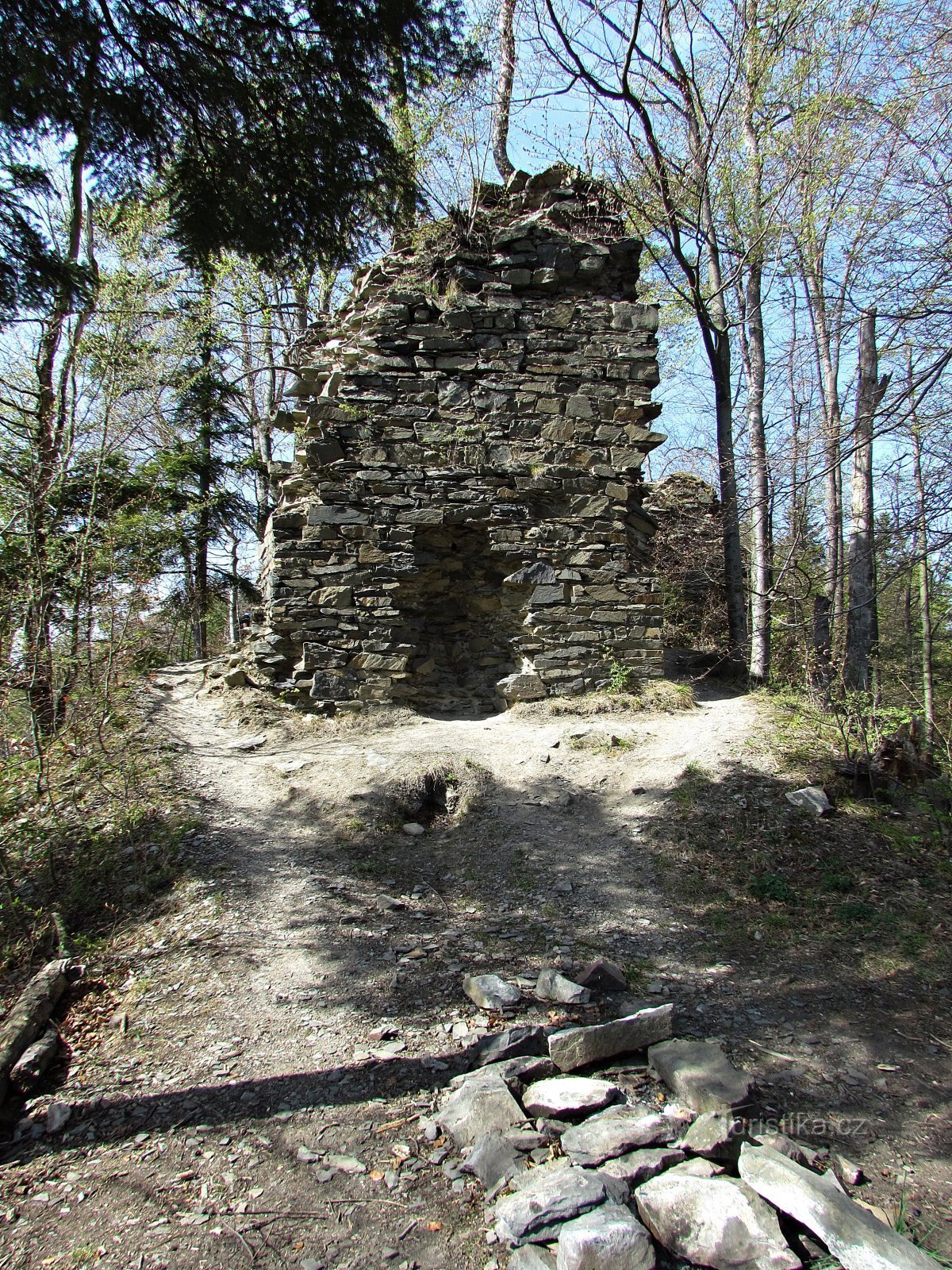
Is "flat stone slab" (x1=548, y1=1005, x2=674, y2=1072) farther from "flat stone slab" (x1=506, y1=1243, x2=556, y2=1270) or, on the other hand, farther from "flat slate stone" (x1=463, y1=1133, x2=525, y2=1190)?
"flat stone slab" (x1=506, y1=1243, x2=556, y2=1270)

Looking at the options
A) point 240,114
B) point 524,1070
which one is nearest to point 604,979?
point 524,1070

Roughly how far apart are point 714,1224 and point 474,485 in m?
6.38

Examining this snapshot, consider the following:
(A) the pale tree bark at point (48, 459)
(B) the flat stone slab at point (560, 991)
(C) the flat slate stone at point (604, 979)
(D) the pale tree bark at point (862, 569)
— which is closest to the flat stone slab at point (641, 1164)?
(B) the flat stone slab at point (560, 991)

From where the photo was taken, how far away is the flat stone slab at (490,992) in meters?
3.45

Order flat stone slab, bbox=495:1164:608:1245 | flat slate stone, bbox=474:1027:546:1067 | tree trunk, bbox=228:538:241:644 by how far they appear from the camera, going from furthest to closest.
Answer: tree trunk, bbox=228:538:241:644, flat slate stone, bbox=474:1027:546:1067, flat stone slab, bbox=495:1164:608:1245

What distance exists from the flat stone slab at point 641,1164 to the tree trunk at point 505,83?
39.0 ft

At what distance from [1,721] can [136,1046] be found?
314cm

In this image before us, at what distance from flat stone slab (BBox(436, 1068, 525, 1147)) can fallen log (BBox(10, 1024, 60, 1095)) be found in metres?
1.83

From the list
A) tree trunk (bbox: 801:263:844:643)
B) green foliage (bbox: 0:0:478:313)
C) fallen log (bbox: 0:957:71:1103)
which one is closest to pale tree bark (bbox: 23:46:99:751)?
green foliage (bbox: 0:0:478:313)

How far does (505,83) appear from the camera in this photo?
1088 centimetres

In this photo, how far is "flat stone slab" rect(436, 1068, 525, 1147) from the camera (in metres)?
2.62

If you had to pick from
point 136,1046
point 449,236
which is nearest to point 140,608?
point 136,1046

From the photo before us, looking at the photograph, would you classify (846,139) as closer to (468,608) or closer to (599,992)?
(468,608)

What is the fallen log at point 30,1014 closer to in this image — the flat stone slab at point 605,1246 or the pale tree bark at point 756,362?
the flat stone slab at point 605,1246
